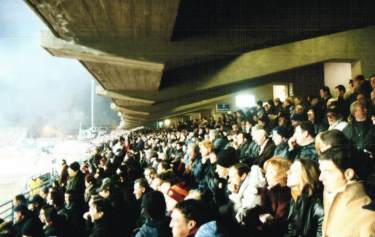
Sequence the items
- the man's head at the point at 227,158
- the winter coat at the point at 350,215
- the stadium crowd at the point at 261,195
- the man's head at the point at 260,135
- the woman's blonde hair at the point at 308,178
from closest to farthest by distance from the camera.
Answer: the winter coat at the point at 350,215 → the stadium crowd at the point at 261,195 → the woman's blonde hair at the point at 308,178 → the man's head at the point at 227,158 → the man's head at the point at 260,135

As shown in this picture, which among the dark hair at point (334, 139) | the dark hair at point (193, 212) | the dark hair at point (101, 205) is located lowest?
the dark hair at point (101, 205)

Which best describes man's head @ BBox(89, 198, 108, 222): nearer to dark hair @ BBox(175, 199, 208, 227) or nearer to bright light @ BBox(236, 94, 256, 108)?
dark hair @ BBox(175, 199, 208, 227)

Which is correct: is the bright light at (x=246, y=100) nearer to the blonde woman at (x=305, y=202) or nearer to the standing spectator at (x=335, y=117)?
the standing spectator at (x=335, y=117)

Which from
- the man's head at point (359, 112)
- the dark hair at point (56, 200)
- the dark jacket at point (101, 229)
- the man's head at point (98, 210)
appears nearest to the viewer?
the dark jacket at point (101, 229)

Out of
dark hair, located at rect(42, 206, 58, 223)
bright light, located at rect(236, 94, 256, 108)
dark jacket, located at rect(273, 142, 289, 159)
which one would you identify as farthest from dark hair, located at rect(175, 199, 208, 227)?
bright light, located at rect(236, 94, 256, 108)

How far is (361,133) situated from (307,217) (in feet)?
10.1

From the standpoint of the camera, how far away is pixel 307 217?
3.82 meters

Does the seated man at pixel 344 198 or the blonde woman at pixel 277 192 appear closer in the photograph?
the seated man at pixel 344 198

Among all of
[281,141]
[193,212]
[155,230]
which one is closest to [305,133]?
[281,141]

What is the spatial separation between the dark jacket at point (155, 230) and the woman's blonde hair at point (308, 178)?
1.43 meters

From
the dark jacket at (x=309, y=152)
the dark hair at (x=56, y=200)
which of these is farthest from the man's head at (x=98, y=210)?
the dark jacket at (x=309, y=152)

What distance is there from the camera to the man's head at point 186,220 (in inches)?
131

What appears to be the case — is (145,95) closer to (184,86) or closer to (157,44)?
(184,86)

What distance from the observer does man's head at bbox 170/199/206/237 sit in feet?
10.9
